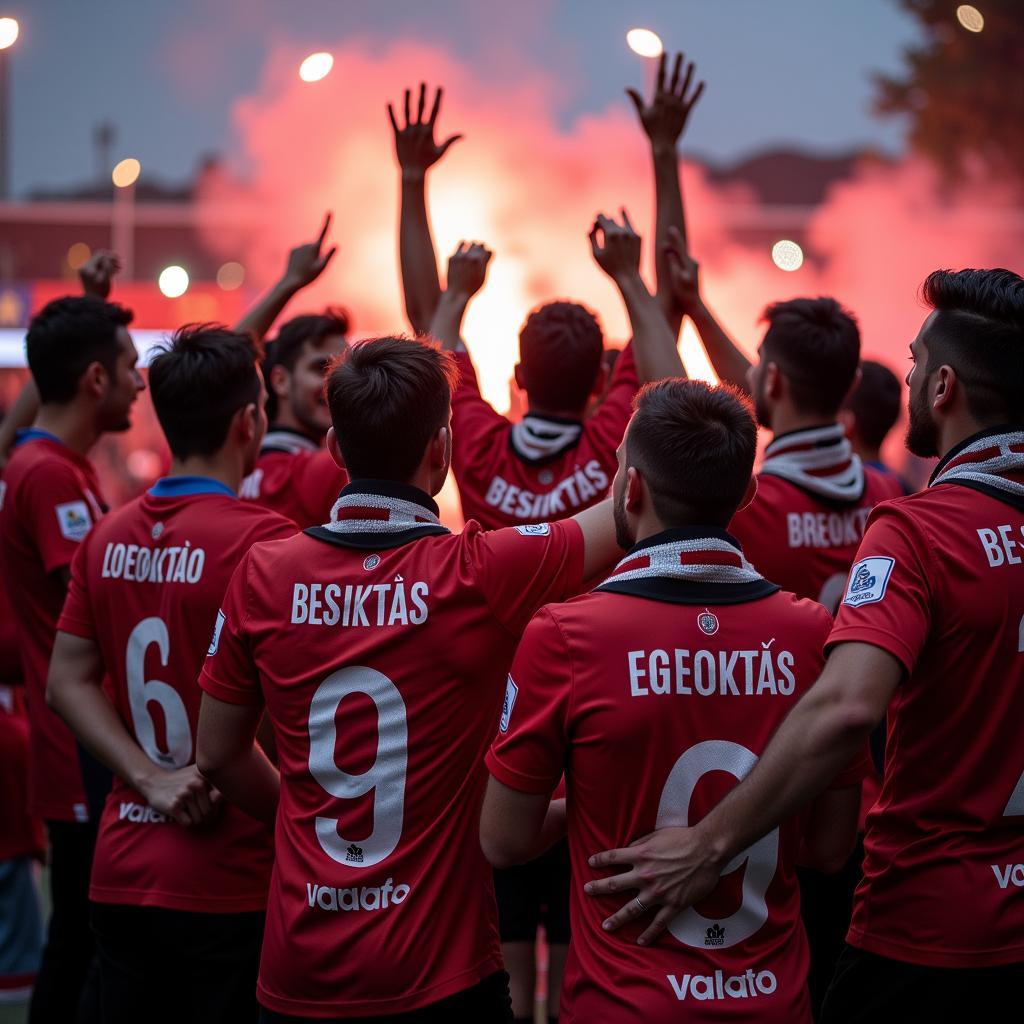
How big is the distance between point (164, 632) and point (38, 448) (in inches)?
49.8

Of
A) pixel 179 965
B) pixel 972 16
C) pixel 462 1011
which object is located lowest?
pixel 179 965

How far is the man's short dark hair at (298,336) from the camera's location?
4.80 meters

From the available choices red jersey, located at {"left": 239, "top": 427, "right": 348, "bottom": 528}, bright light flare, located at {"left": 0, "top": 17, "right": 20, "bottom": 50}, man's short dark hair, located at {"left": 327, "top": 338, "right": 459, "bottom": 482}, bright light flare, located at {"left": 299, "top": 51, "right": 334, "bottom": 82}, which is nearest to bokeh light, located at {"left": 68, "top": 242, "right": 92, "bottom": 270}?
bright light flare, located at {"left": 0, "top": 17, "right": 20, "bottom": 50}

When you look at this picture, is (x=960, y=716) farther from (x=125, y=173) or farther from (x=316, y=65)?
(x=125, y=173)

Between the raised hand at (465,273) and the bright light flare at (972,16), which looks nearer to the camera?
the raised hand at (465,273)

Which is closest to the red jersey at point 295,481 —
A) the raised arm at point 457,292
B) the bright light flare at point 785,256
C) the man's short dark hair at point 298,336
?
the man's short dark hair at point 298,336

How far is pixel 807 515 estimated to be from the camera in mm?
3732

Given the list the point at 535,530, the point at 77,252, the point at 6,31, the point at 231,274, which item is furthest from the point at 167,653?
the point at 77,252

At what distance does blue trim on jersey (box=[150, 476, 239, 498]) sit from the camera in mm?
3246

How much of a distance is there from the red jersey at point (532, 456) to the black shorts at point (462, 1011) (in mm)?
1600

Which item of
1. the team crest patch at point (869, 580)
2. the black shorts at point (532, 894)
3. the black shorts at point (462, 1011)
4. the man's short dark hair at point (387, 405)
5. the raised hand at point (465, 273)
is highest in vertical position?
the raised hand at point (465, 273)

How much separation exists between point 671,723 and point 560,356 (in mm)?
1919

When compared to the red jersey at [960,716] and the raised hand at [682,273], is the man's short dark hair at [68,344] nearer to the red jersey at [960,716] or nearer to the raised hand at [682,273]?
the raised hand at [682,273]

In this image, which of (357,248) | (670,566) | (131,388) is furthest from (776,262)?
(670,566)
